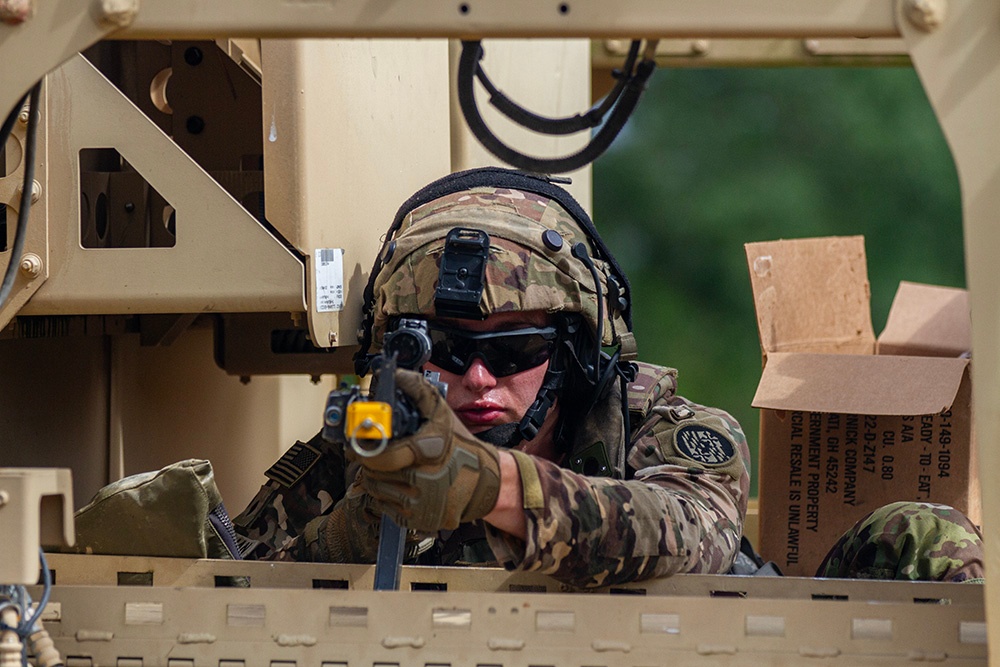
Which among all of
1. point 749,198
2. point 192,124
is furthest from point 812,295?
point 749,198

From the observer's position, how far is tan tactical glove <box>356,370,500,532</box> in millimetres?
1781

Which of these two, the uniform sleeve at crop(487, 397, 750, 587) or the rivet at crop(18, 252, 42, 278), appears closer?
the uniform sleeve at crop(487, 397, 750, 587)

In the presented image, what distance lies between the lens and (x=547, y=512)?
2.01 m

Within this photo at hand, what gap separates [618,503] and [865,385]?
3.05ft

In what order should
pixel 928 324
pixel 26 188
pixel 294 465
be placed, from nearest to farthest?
pixel 26 188 < pixel 294 465 < pixel 928 324

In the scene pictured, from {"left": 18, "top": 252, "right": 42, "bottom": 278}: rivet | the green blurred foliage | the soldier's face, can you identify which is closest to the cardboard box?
the soldier's face

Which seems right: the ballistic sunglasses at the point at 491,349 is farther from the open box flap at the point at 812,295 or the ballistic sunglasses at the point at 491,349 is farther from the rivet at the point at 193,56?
the rivet at the point at 193,56

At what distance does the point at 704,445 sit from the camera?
105 inches

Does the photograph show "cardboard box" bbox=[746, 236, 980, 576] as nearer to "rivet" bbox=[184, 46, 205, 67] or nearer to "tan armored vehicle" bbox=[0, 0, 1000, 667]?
"tan armored vehicle" bbox=[0, 0, 1000, 667]

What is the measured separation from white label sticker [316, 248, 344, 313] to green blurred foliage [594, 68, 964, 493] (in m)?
9.89

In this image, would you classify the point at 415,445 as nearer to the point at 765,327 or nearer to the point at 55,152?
the point at 55,152

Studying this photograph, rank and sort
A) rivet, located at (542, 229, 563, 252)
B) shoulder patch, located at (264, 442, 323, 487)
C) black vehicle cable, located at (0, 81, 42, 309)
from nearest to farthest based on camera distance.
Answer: black vehicle cable, located at (0, 81, 42, 309) < rivet, located at (542, 229, 563, 252) < shoulder patch, located at (264, 442, 323, 487)

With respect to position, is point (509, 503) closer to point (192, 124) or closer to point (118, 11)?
point (118, 11)

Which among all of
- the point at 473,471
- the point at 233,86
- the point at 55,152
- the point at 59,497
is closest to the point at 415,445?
the point at 473,471
